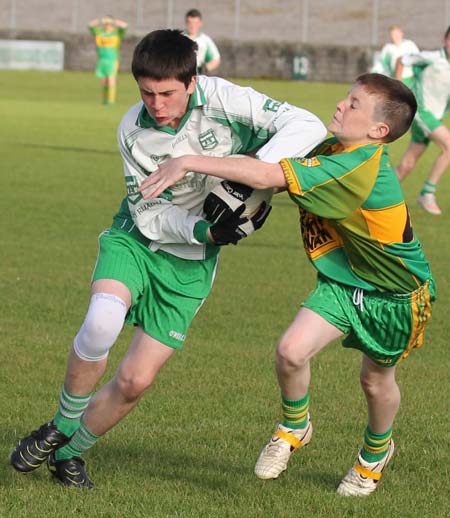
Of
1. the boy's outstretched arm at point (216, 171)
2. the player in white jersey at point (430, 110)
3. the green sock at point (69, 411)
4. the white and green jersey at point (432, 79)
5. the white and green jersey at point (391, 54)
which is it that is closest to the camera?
the boy's outstretched arm at point (216, 171)

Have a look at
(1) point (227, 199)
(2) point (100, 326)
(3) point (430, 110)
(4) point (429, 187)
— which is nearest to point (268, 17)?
(3) point (430, 110)

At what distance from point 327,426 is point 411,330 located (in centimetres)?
132

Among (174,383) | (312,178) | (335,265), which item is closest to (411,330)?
(335,265)

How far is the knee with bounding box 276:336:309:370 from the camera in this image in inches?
201

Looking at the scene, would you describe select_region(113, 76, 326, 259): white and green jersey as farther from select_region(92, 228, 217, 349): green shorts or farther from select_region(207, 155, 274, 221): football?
select_region(207, 155, 274, 221): football

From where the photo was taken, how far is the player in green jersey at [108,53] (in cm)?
3362

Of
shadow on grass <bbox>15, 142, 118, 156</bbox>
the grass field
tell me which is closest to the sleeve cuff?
the grass field

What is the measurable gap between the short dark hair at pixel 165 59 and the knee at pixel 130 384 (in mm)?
1183

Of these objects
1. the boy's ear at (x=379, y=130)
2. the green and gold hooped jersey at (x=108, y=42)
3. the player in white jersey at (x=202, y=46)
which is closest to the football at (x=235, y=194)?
the boy's ear at (x=379, y=130)

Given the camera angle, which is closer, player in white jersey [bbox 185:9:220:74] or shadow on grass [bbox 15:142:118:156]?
shadow on grass [bbox 15:142:118:156]

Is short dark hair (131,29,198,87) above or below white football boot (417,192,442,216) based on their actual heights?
above

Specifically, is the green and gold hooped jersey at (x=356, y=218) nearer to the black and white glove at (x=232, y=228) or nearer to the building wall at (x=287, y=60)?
the black and white glove at (x=232, y=228)

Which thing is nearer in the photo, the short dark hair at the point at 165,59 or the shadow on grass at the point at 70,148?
the short dark hair at the point at 165,59

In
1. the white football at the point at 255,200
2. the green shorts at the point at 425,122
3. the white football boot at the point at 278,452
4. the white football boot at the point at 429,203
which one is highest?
the white football at the point at 255,200
